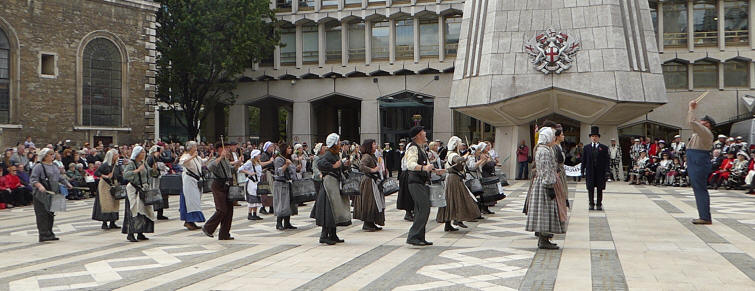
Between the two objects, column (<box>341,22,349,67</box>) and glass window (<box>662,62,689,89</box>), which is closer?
glass window (<box>662,62,689,89</box>)

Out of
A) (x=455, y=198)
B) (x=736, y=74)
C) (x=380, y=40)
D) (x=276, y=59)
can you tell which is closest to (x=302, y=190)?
(x=455, y=198)

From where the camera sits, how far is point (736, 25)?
129 feet

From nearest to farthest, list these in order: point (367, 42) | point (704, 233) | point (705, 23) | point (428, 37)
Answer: point (704, 233), point (705, 23), point (428, 37), point (367, 42)

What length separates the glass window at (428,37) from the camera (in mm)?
42750

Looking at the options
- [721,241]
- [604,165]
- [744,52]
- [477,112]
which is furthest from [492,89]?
[721,241]

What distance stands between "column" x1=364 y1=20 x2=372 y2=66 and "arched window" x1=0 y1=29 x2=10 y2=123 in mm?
19677

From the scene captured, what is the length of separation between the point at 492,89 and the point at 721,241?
1970 cm

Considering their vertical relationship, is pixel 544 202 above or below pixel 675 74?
below

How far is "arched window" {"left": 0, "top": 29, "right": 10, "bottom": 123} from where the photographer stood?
A: 30.2 metres

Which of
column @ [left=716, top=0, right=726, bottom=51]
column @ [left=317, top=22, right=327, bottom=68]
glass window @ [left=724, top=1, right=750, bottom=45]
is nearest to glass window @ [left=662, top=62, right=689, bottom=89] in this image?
column @ [left=716, top=0, right=726, bottom=51]

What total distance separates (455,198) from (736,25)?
32325mm

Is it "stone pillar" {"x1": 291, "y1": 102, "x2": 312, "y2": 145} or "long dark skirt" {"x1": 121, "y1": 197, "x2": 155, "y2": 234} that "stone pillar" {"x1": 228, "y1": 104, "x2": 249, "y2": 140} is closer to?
"stone pillar" {"x1": 291, "y1": 102, "x2": 312, "y2": 145}

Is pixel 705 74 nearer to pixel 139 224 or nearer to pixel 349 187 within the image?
pixel 349 187

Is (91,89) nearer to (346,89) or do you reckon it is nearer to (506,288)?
(346,89)
